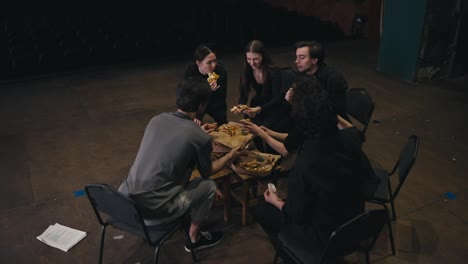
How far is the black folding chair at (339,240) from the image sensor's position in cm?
219

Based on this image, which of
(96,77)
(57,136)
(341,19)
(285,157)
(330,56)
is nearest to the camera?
(285,157)

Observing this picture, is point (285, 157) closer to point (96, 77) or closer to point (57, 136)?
point (57, 136)

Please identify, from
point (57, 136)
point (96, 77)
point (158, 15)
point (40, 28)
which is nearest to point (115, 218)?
point (57, 136)

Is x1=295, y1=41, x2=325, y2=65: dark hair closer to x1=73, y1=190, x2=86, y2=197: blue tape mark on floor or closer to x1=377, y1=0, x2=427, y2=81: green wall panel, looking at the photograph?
x1=73, y1=190, x2=86, y2=197: blue tape mark on floor

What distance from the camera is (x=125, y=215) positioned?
8.30ft

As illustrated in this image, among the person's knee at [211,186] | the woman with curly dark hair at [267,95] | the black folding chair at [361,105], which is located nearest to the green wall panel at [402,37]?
the black folding chair at [361,105]

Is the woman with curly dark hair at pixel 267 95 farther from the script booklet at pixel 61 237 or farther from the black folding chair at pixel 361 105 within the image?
the script booklet at pixel 61 237

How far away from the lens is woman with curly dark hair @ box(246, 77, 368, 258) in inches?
88.6

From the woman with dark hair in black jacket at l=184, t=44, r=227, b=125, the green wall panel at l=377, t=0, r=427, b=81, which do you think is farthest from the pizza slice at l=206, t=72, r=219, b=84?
the green wall panel at l=377, t=0, r=427, b=81

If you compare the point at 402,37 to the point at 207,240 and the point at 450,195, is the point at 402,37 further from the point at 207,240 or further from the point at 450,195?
the point at 207,240

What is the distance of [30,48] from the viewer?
309 inches

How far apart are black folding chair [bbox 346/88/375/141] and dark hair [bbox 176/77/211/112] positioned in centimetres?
168

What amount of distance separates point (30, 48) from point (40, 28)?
0.84 meters

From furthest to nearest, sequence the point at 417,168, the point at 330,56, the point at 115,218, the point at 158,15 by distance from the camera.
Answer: the point at 158,15 < the point at 330,56 < the point at 417,168 < the point at 115,218
